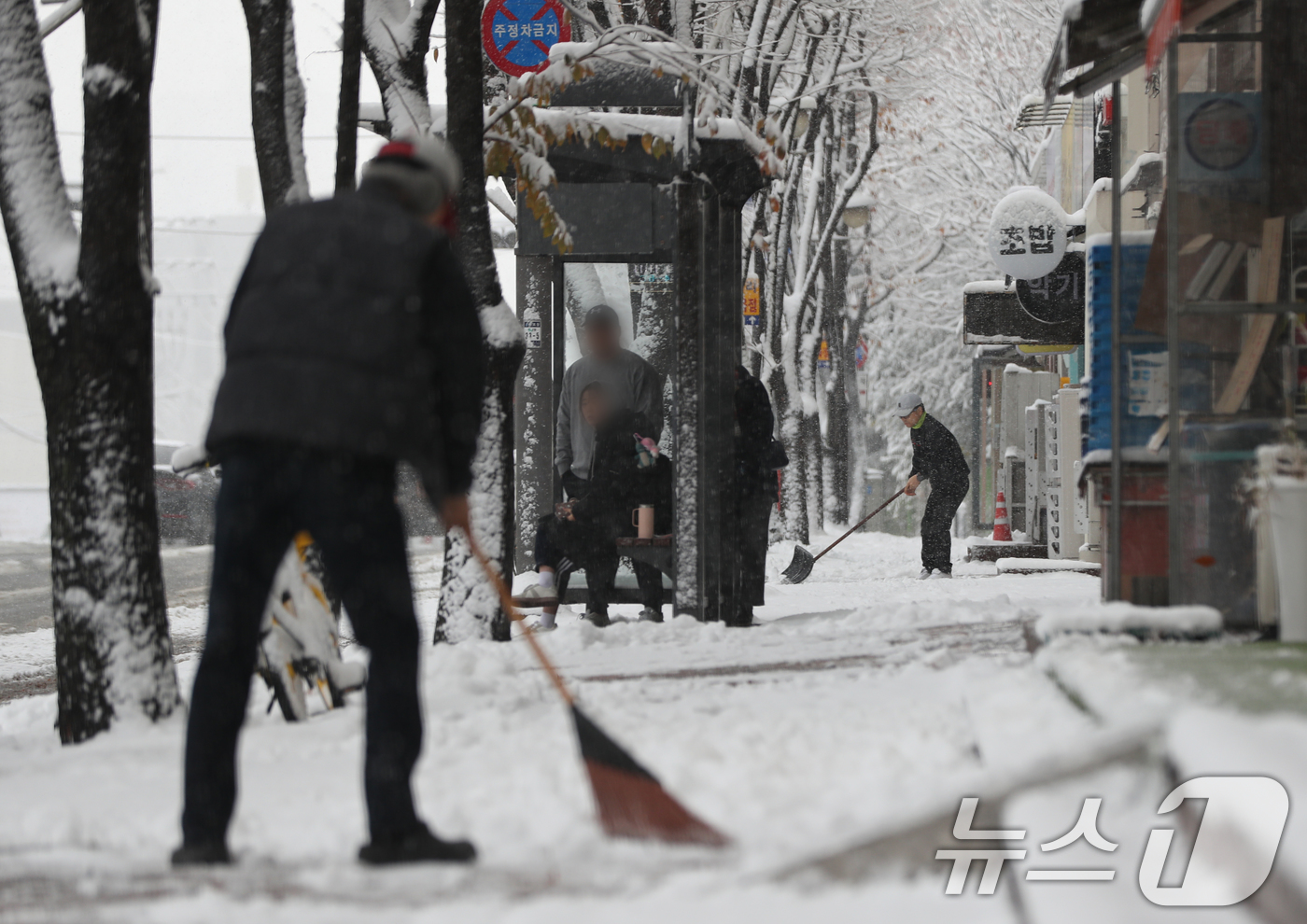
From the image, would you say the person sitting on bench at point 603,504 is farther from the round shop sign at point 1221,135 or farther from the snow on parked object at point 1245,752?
the snow on parked object at point 1245,752

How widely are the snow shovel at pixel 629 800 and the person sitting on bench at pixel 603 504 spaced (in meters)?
6.07

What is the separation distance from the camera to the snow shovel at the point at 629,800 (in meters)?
3.36

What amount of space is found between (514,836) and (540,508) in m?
9.86

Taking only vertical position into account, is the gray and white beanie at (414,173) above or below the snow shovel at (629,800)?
above

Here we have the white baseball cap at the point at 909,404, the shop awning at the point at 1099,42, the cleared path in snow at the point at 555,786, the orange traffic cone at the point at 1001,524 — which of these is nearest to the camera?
the cleared path in snow at the point at 555,786

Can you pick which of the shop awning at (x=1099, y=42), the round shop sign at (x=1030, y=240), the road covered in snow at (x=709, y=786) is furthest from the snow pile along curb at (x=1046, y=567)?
the shop awning at (x=1099, y=42)

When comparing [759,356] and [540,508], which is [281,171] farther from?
[759,356]

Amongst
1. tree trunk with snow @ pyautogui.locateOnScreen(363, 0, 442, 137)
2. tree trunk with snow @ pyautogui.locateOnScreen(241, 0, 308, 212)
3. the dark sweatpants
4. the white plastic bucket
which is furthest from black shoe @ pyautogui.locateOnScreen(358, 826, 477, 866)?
the dark sweatpants

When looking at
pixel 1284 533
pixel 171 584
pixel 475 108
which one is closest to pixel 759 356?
pixel 171 584

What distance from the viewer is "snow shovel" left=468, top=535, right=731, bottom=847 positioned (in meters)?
3.36

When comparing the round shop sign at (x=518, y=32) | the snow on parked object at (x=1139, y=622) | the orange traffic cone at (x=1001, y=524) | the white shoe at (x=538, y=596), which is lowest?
the orange traffic cone at (x=1001, y=524)

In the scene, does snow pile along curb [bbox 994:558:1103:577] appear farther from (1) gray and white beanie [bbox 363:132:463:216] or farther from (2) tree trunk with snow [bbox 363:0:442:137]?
(1) gray and white beanie [bbox 363:132:463:216]

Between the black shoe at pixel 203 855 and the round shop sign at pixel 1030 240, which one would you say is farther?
the round shop sign at pixel 1030 240

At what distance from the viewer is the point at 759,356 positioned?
907 inches
